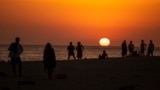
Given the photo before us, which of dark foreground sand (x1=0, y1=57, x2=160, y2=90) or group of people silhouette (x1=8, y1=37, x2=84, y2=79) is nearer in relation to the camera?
dark foreground sand (x1=0, y1=57, x2=160, y2=90)

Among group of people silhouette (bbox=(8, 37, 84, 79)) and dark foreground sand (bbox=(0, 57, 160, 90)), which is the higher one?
group of people silhouette (bbox=(8, 37, 84, 79))

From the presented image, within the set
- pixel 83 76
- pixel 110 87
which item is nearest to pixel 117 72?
pixel 83 76

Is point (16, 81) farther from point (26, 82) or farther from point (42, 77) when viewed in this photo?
point (42, 77)

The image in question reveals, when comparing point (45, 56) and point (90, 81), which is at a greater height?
point (45, 56)

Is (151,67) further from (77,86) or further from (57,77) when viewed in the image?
(77,86)

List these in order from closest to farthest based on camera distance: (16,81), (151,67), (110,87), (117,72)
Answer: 1. (110,87)
2. (16,81)
3. (117,72)
4. (151,67)

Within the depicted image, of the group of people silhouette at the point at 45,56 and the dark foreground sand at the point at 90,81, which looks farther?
the group of people silhouette at the point at 45,56

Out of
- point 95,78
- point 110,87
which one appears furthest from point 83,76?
point 110,87

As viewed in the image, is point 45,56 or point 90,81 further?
point 45,56

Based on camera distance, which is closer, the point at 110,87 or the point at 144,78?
the point at 110,87

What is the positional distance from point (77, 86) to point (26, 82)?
2369mm

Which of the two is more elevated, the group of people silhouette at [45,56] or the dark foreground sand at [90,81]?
the group of people silhouette at [45,56]

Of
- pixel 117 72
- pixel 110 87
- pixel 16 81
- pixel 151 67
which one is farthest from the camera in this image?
pixel 151 67

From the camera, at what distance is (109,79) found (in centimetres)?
2450
